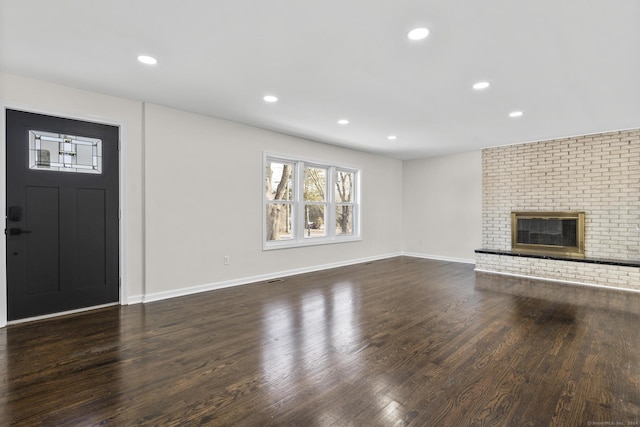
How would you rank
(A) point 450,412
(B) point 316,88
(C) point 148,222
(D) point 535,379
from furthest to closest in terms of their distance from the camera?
(C) point 148,222, (B) point 316,88, (D) point 535,379, (A) point 450,412

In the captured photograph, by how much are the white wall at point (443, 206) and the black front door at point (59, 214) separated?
643 cm

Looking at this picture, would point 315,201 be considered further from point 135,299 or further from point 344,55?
point 344,55

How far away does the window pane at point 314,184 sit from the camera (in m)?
6.26

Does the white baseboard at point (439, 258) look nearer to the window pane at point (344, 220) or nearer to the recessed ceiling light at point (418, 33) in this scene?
the window pane at point (344, 220)

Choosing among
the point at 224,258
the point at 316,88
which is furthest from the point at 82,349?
the point at 316,88

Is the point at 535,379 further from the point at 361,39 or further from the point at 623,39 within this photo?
the point at 361,39

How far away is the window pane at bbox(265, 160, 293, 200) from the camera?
18.4 feet

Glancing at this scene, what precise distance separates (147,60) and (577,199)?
6717 millimetres

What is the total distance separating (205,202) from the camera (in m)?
4.57

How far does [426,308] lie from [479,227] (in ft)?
12.7

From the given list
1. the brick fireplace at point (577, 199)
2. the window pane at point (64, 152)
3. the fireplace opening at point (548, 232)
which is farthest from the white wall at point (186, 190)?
the fireplace opening at point (548, 232)

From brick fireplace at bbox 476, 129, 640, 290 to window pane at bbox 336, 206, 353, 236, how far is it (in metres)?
2.64

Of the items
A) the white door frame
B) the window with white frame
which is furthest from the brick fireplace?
the white door frame

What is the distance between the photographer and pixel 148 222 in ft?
13.3
